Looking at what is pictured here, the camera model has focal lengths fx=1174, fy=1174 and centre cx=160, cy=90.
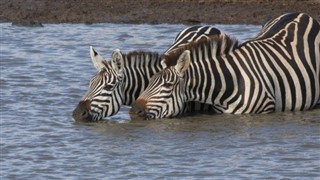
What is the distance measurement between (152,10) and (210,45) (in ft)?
27.3

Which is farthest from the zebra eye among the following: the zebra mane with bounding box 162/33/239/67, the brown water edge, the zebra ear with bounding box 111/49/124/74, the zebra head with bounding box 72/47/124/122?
the brown water edge

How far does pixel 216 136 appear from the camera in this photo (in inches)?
474

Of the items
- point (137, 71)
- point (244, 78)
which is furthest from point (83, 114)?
point (244, 78)

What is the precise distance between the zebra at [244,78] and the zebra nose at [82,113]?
1.77ft

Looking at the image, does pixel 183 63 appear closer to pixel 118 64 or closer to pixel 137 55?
pixel 137 55

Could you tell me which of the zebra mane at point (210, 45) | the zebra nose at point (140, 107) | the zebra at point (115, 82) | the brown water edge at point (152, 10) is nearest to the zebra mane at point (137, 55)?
the zebra at point (115, 82)

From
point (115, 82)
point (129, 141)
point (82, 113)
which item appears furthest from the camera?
point (115, 82)

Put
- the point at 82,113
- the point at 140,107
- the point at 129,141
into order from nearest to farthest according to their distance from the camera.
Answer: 1. the point at 129,141
2. the point at 140,107
3. the point at 82,113

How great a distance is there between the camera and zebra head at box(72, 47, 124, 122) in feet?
41.3

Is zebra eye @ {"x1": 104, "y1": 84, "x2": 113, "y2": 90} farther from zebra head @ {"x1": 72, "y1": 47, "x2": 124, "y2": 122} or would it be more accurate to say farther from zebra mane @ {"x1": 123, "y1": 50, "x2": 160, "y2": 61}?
zebra mane @ {"x1": 123, "y1": 50, "x2": 160, "y2": 61}

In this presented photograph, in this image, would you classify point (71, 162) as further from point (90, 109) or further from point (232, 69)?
point (232, 69)

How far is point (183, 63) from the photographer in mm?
12609

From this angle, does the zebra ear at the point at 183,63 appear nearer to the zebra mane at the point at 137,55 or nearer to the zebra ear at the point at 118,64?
the zebra mane at the point at 137,55

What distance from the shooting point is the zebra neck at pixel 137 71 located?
42.3 feet
